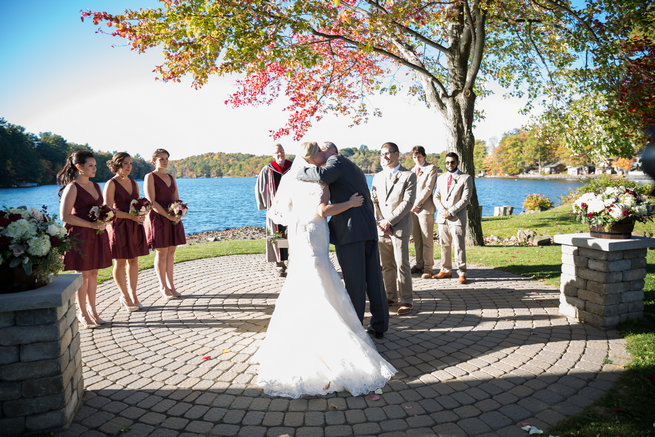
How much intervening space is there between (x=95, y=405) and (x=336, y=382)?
2.21 m

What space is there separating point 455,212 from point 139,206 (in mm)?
5589

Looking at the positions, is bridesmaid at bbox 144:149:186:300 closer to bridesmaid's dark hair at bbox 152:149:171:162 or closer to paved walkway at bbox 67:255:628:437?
bridesmaid's dark hair at bbox 152:149:171:162

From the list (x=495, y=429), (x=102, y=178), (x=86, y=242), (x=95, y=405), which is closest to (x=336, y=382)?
(x=495, y=429)

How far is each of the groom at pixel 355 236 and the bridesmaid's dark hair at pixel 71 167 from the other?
3.17m

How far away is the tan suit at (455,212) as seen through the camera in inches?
293

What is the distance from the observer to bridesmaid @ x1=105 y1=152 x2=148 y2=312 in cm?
581

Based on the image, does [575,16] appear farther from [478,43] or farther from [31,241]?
[31,241]

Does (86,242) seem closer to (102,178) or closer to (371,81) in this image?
(371,81)

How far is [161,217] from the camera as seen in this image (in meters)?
6.57

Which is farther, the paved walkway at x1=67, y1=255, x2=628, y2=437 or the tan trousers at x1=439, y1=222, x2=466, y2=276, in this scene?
the tan trousers at x1=439, y1=222, x2=466, y2=276

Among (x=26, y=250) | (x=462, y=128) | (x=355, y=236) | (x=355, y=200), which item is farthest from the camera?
(x=462, y=128)

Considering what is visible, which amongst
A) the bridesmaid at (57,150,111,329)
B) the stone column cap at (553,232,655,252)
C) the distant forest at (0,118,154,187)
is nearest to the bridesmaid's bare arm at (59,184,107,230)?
the bridesmaid at (57,150,111,329)

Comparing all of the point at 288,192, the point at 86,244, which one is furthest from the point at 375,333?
the point at 86,244

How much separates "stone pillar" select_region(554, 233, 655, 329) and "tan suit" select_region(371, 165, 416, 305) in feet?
7.45
